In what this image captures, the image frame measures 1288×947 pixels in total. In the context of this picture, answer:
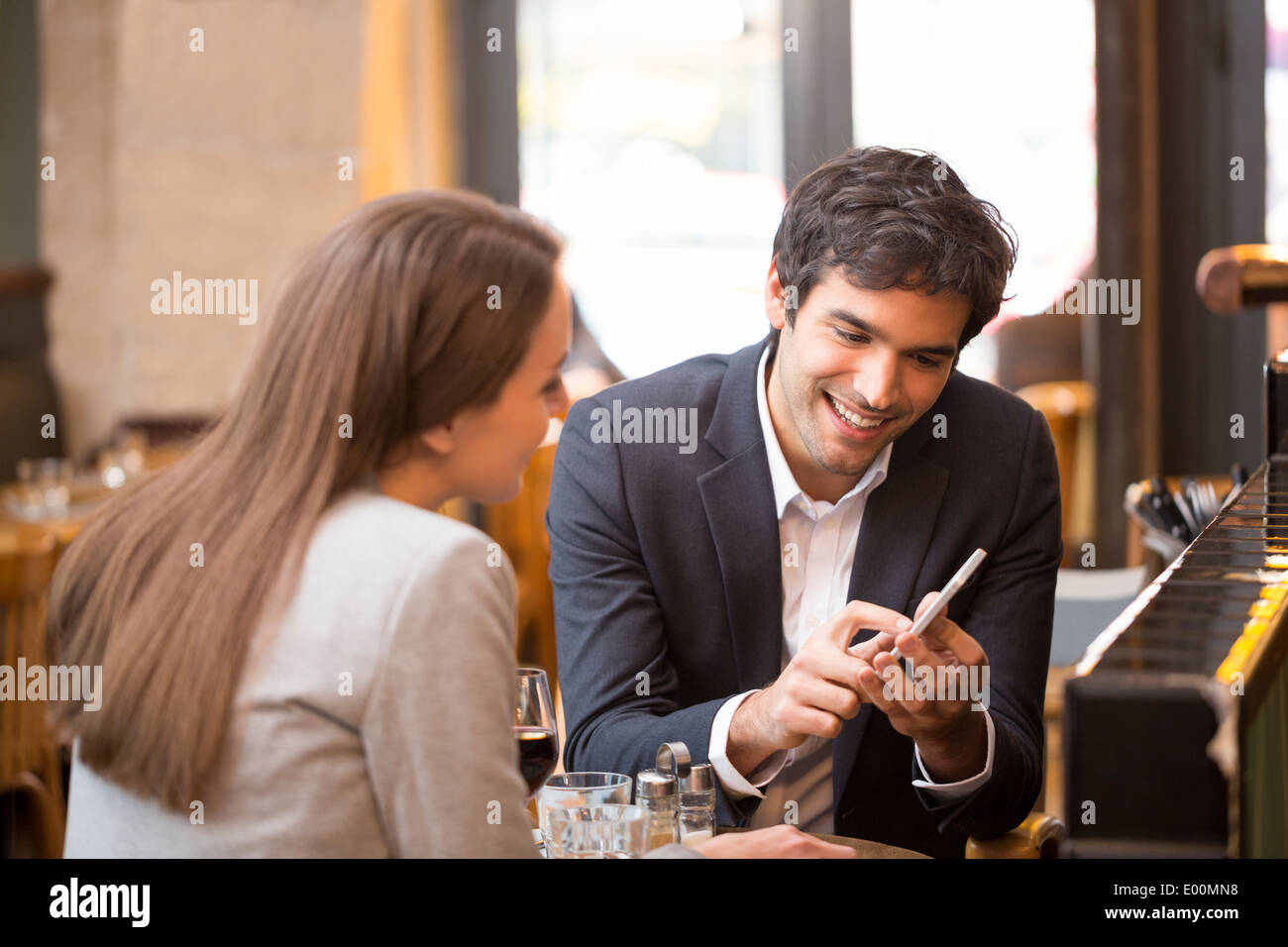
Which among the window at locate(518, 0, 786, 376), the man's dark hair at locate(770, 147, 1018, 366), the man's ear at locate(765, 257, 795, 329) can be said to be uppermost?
the window at locate(518, 0, 786, 376)

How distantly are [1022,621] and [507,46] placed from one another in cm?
422

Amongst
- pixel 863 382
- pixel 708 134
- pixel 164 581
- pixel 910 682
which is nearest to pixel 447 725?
pixel 164 581

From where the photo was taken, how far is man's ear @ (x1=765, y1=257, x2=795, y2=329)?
5.82 ft

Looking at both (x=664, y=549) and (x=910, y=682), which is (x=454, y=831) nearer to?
(x=910, y=682)

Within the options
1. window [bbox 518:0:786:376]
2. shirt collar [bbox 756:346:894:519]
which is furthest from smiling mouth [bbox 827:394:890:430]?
window [bbox 518:0:786:376]

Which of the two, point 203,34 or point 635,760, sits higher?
point 203,34

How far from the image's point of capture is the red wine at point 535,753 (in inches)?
51.6

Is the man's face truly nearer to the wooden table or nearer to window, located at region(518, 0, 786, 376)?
the wooden table

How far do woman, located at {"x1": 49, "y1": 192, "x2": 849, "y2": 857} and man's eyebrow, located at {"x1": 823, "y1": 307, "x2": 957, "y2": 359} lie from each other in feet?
1.73

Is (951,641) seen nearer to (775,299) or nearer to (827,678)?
(827,678)

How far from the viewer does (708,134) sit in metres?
5.35

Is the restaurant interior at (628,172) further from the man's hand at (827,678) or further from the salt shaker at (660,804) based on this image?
the salt shaker at (660,804)

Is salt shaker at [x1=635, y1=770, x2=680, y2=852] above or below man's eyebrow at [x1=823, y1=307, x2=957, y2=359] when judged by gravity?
below

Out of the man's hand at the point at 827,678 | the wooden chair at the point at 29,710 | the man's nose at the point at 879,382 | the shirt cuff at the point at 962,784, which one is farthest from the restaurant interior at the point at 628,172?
the man's hand at the point at 827,678
